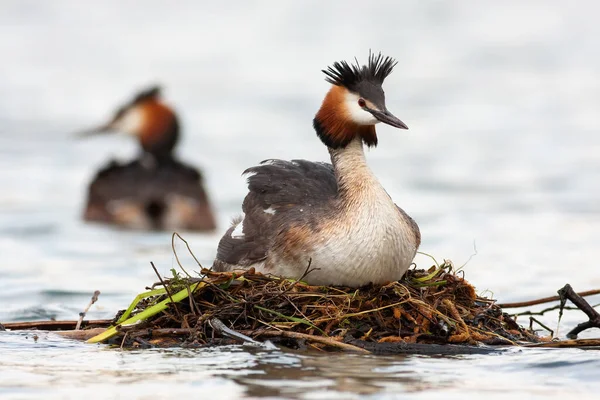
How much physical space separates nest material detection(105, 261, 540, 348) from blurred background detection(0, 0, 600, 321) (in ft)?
6.70

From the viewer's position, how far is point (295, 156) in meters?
21.3

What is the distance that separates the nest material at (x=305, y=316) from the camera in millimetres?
7102

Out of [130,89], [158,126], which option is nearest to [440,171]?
[158,126]

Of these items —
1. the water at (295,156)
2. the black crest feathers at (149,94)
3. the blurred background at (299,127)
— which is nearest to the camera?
the water at (295,156)

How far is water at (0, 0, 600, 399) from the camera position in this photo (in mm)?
6559

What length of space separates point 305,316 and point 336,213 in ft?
2.34

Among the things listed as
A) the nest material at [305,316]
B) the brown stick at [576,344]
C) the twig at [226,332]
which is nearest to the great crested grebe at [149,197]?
the nest material at [305,316]

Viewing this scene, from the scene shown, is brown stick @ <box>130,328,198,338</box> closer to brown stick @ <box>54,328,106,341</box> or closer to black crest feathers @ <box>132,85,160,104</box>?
brown stick @ <box>54,328,106,341</box>

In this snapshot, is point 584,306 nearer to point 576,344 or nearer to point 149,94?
point 576,344

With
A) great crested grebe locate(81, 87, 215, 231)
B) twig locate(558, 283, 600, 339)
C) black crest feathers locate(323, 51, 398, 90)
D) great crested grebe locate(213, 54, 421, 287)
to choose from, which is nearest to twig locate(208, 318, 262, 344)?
great crested grebe locate(213, 54, 421, 287)

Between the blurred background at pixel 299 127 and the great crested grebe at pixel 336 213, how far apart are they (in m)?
1.89

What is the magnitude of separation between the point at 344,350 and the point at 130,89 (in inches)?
845

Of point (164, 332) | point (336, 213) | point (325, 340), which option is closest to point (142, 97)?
point (336, 213)

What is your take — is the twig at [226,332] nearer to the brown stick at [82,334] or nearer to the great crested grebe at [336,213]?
the great crested grebe at [336,213]
